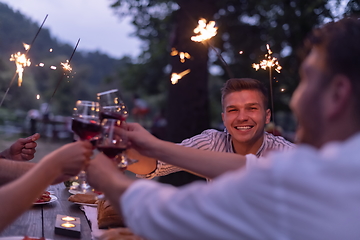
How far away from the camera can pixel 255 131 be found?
3.16 m

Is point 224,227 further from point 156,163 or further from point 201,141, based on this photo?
point 201,141

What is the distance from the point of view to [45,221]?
2.06m

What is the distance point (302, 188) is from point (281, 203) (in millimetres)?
67

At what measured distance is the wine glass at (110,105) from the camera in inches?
68.6

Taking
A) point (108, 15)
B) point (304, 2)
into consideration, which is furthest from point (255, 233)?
point (108, 15)

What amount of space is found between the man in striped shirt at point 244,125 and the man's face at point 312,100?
1980 mm

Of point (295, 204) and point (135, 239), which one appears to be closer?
point (295, 204)

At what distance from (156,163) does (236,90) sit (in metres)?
1.14

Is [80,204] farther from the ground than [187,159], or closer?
closer

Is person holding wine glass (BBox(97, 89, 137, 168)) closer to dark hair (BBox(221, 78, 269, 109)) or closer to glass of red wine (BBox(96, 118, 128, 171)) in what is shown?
glass of red wine (BBox(96, 118, 128, 171))

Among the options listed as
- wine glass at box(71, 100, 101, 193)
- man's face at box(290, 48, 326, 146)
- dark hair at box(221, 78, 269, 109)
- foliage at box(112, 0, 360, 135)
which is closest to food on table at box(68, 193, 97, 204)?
wine glass at box(71, 100, 101, 193)

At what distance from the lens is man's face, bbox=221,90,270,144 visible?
3.15 m

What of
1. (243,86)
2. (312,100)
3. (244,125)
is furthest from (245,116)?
(312,100)

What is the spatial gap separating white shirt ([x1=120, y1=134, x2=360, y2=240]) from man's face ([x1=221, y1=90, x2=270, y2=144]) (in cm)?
215
